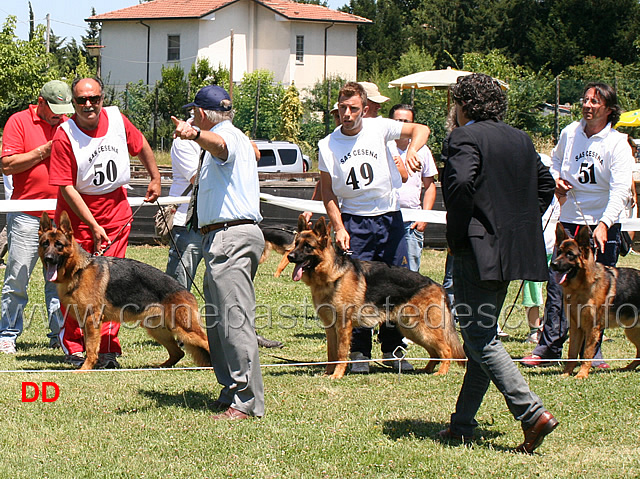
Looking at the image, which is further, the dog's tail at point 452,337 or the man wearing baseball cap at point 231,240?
the dog's tail at point 452,337

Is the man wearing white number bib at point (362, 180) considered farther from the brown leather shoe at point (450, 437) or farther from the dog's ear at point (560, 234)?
the brown leather shoe at point (450, 437)

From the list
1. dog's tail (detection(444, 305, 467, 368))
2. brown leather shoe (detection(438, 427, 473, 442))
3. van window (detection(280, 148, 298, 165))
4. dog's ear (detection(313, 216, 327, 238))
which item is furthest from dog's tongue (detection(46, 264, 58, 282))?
van window (detection(280, 148, 298, 165))

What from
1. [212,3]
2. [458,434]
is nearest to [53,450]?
[458,434]

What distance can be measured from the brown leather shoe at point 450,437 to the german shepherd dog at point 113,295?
2.26 meters

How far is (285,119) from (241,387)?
31.7m

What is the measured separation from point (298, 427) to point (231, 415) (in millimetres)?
437

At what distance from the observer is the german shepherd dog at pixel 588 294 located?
5926 millimetres

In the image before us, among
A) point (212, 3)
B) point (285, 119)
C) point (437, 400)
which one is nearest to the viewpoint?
point (437, 400)

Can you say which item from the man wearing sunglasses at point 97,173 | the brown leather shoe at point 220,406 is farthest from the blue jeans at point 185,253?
the brown leather shoe at point 220,406

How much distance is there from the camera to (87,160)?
5926 millimetres

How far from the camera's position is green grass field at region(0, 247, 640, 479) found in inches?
153

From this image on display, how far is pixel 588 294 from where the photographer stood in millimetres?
6055

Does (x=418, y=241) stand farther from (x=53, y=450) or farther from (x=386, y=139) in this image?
(x=53, y=450)

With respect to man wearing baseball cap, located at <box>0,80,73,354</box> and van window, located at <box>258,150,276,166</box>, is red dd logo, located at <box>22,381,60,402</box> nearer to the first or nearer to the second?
man wearing baseball cap, located at <box>0,80,73,354</box>
